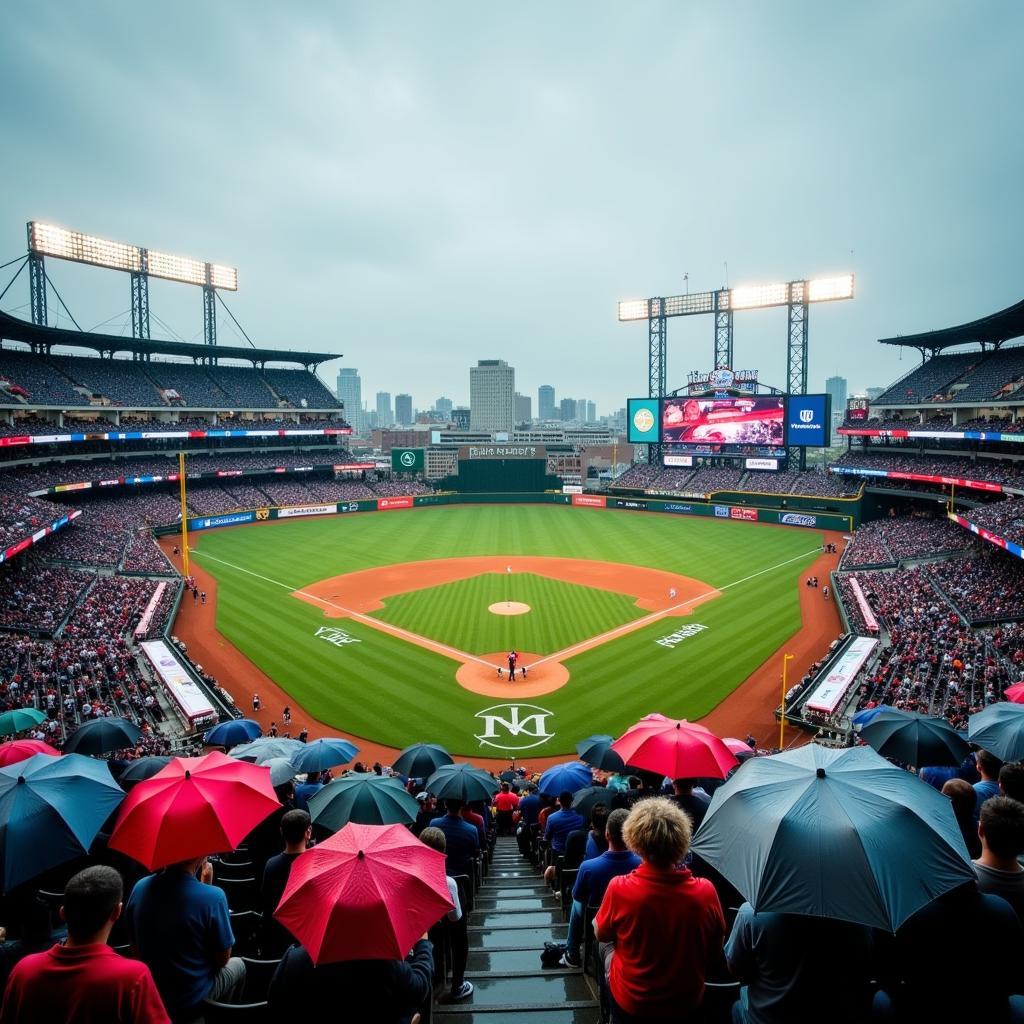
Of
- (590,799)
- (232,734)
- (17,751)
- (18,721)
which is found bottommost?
(232,734)

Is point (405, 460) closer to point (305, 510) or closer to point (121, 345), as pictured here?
point (305, 510)

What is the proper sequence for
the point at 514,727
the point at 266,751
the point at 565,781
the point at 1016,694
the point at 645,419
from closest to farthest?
the point at 565,781, the point at 266,751, the point at 1016,694, the point at 514,727, the point at 645,419

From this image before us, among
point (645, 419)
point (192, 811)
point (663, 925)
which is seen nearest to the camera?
point (663, 925)

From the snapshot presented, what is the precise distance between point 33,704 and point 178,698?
416 cm

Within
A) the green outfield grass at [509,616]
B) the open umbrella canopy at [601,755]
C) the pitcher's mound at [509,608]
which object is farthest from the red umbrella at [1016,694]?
the pitcher's mound at [509,608]

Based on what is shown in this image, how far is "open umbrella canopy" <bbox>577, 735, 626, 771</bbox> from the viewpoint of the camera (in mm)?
12914

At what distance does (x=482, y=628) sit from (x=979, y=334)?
54.7 m

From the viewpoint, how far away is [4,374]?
55.5 meters

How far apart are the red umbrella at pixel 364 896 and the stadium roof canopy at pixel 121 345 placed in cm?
6040

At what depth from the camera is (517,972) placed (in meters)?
6.51

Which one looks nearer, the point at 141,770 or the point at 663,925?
the point at 663,925

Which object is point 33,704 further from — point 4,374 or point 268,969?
point 4,374

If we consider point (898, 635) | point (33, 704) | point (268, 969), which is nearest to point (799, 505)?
point (898, 635)

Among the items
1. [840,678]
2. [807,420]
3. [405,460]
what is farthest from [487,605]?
[405,460]
